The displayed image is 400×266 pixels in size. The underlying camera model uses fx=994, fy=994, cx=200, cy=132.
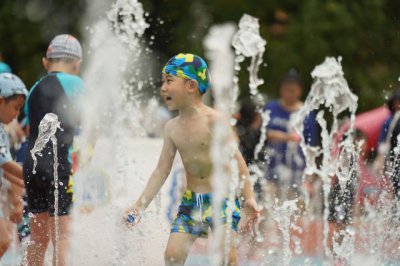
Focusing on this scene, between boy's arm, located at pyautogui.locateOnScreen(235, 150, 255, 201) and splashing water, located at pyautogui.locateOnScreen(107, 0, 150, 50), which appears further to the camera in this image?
splashing water, located at pyautogui.locateOnScreen(107, 0, 150, 50)

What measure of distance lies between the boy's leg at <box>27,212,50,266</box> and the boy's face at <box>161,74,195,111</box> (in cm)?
98

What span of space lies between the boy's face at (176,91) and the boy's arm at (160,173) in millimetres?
142

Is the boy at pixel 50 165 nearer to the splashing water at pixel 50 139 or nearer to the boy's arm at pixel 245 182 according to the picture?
the splashing water at pixel 50 139

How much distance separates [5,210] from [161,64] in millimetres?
9287

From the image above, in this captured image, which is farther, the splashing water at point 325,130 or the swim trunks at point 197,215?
the splashing water at point 325,130

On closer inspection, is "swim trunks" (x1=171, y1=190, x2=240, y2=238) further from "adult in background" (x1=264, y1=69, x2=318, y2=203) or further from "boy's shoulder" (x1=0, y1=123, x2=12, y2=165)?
"adult in background" (x1=264, y1=69, x2=318, y2=203)

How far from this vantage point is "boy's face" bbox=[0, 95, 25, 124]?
223 inches

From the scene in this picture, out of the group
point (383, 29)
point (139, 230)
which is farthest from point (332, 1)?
point (139, 230)

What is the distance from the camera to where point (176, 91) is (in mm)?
5012

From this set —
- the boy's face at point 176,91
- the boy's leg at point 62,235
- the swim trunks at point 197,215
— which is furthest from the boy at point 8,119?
the swim trunks at point 197,215

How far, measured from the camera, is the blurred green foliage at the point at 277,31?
15.3m

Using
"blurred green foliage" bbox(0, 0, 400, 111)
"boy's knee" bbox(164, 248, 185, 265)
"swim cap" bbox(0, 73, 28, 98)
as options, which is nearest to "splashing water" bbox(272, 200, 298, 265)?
"boy's knee" bbox(164, 248, 185, 265)

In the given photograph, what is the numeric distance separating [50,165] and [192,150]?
91 centimetres

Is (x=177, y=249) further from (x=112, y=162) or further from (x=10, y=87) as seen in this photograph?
(x=112, y=162)
